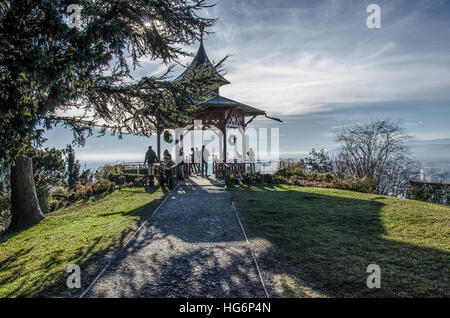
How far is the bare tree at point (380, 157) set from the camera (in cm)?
2009

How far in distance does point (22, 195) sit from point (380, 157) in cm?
2220

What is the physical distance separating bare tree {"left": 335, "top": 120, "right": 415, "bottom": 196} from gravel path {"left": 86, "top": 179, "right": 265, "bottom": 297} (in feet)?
52.9

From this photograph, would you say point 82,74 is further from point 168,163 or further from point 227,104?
point 227,104

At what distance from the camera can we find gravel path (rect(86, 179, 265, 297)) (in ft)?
12.7

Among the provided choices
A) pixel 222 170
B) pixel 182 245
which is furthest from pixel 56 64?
pixel 222 170

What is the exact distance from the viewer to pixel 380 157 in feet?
66.4

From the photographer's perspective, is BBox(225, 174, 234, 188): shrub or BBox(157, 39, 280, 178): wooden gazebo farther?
BBox(157, 39, 280, 178): wooden gazebo

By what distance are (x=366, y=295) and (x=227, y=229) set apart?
3847 millimetres

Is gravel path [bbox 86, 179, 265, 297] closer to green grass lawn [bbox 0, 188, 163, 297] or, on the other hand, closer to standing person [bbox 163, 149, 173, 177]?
green grass lawn [bbox 0, 188, 163, 297]

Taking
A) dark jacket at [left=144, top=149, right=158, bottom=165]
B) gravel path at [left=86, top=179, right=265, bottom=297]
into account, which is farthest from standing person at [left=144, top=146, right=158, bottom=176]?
gravel path at [left=86, top=179, right=265, bottom=297]

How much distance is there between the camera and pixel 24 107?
5.04m

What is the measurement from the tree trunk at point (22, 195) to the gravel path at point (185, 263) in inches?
179

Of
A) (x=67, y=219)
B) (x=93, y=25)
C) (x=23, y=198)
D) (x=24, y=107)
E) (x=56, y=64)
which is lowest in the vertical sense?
(x=67, y=219)
